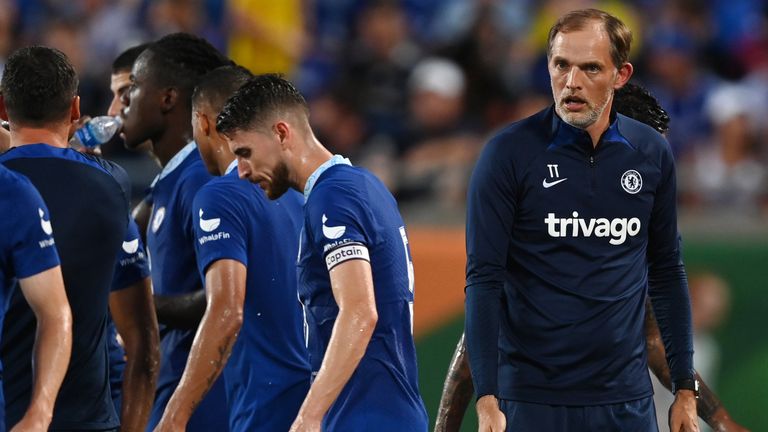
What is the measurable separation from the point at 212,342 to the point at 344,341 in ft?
3.21

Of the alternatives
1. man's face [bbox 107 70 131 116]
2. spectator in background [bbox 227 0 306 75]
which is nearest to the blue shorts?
man's face [bbox 107 70 131 116]

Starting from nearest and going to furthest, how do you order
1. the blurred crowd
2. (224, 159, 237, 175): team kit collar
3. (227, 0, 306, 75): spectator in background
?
(224, 159, 237, 175): team kit collar < the blurred crowd < (227, 0, 306, 75): spectator in background

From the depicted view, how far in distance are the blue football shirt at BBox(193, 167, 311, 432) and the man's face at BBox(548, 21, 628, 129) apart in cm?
141

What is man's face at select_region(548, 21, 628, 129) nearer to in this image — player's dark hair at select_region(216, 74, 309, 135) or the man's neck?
player's dark hair at select_region(216, 74, 309, 135)

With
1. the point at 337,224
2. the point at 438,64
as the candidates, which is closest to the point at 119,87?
the point at 337,224

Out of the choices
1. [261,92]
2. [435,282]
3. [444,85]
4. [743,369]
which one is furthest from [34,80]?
[444,85]

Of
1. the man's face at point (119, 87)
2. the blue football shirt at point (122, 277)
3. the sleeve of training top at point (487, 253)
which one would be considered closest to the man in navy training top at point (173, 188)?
the man's face at point (119, 87)

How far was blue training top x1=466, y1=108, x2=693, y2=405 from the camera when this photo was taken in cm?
494

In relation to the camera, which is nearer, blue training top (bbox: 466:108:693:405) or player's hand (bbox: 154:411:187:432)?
blue training top (bbox: 466:108:693:405)

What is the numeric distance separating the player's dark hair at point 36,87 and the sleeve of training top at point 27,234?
0.48 meters

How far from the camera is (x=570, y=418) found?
4961 millimetres

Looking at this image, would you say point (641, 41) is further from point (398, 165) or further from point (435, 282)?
point (435, 282)

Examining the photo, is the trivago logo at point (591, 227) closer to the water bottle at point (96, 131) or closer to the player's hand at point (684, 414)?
the player's hand at point (684, 414)

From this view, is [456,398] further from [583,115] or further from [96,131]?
[96,131]
